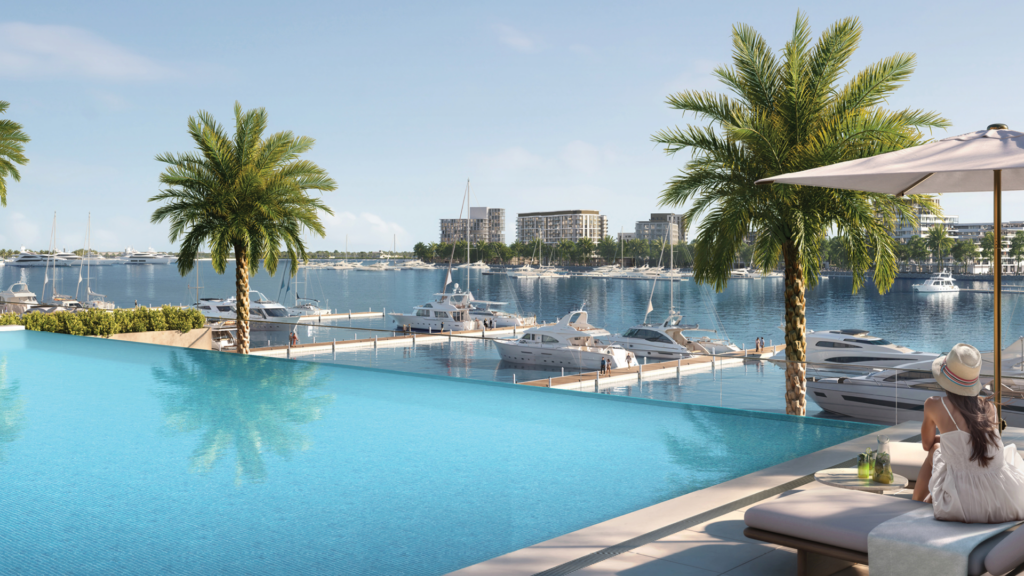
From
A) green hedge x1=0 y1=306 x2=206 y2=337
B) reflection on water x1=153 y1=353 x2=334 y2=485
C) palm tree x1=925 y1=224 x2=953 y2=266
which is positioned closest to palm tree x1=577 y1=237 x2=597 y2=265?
palm tree x1=925 y1=224 x2=953 y2=266

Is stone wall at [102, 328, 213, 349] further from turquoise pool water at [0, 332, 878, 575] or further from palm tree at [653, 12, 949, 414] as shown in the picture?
palm tree at [653, 12, 949, 414]

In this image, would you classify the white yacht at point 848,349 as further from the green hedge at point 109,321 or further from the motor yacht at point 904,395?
the green hedge at point 109,321

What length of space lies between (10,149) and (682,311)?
71777mm

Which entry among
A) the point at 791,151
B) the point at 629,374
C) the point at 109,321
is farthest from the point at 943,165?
the point at 629,374

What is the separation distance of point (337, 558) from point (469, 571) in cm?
109

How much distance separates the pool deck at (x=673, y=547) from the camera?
3.77 meters

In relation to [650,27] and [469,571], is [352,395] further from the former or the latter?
[650,27]

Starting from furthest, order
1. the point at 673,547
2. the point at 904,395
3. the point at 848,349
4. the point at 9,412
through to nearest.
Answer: the point at 848,349 → the point at 9,412 → the point at 904,395 → the point at 673,547

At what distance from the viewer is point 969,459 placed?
11.2ft

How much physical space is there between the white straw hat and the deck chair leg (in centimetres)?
100

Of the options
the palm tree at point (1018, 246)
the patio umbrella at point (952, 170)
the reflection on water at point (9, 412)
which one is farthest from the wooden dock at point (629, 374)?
the palm tree at point (1018, 246)

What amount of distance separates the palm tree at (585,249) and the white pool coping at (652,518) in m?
174

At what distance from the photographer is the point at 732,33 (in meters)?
12.8

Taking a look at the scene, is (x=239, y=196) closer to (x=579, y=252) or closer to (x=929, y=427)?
A: (x=929, y=427)
